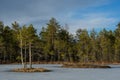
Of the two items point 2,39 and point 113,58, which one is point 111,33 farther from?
point 2,39

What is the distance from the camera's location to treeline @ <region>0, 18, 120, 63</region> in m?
120

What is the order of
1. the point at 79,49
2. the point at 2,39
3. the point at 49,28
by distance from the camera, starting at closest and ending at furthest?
1. the point at 2,39
2. the point at 79,49
3. the point at 49,28

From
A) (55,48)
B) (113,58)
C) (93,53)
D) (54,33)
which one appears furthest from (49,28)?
(113,58)

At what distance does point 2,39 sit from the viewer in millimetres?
111500

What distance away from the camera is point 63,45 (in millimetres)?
121875

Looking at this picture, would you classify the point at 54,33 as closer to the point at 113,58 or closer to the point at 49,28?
the point at 49,28

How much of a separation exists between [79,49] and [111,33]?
2008 centimetres

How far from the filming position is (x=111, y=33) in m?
134

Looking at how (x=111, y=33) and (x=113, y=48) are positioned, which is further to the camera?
(x=111, y=33)

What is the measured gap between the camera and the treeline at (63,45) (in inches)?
4719

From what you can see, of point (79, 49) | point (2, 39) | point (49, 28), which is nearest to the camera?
point (2, 39)

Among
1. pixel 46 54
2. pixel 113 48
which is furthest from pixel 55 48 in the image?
pixel 113 48

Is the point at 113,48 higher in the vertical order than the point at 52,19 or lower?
lower

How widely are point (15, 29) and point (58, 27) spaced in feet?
69.5
